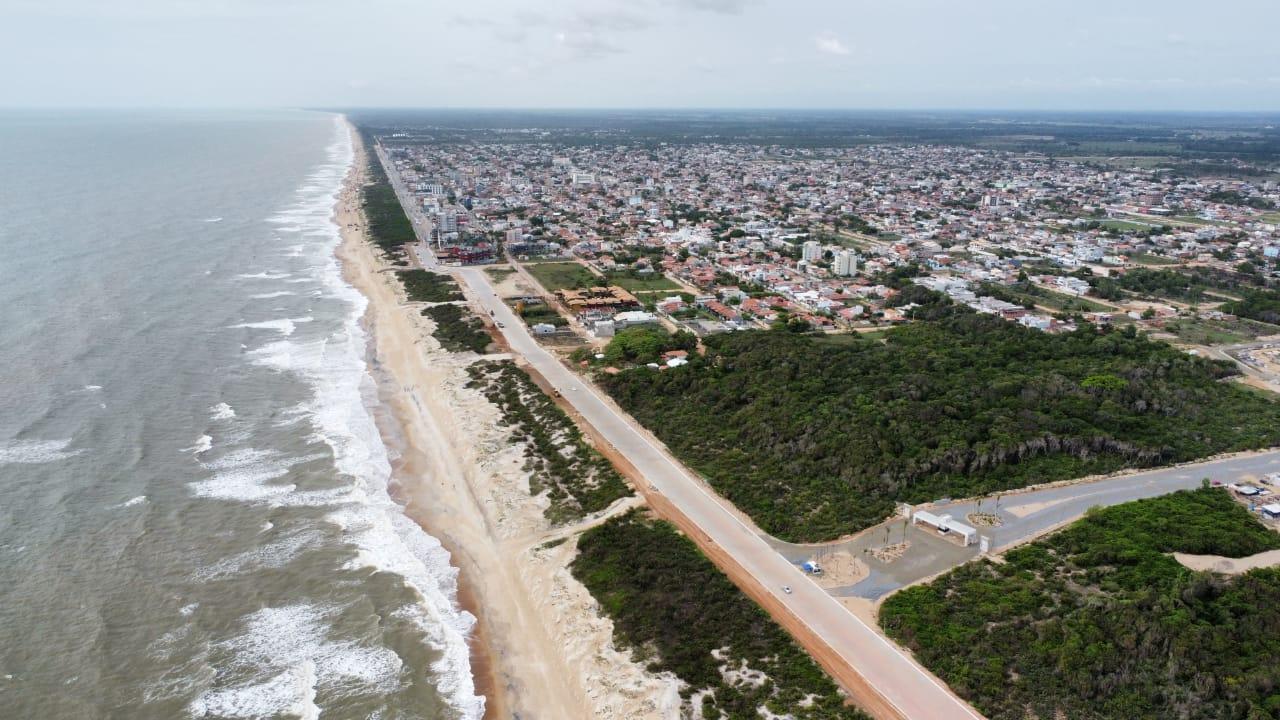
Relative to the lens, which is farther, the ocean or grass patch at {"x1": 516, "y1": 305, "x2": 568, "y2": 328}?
grass patch at {"x1": 516, "y1": 305, "x2": 568, "y2": 328}

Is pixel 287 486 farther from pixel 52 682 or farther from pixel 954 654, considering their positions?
pixel 954 654

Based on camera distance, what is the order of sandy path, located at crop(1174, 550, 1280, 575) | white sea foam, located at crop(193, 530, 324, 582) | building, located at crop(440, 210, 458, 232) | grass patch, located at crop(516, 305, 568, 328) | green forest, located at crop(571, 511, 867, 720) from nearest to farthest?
green forest, located at crop(571, 511, 867, 720) < sandy path, located at crop(1174, 550, 1280, 575) < white sea foam, located at crop(193, 530, 324, 582) < grass patch, located at crop(516, 305, 568, 328) < building, located at crop(440, 210, 458, 232)

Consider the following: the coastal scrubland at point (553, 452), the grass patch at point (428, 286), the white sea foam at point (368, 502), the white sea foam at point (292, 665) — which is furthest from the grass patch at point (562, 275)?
the white sea foam at point (292, 665)

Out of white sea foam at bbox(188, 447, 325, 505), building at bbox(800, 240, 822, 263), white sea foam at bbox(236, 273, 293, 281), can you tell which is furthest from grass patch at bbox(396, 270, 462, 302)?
building at bbox(800, 240, 822, 263)

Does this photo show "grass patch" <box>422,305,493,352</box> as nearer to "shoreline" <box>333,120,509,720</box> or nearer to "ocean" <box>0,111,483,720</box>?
"shoreline" <box>333,120,509,720</box>

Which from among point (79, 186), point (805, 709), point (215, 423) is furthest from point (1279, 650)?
point (79, 186)

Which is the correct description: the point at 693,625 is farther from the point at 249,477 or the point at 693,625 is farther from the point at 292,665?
the point at 249,477

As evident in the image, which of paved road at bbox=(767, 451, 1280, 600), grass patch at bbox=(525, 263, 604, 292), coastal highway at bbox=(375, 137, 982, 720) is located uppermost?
grass patch at bbox=(525, 263, 604, 292)
